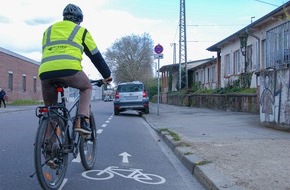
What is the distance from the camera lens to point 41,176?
4.31m

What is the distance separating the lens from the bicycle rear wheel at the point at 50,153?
4.33 metres

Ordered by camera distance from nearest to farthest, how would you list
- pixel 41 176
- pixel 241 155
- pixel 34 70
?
pixel 41 176 → pixel 241 155 → pixel 34 70

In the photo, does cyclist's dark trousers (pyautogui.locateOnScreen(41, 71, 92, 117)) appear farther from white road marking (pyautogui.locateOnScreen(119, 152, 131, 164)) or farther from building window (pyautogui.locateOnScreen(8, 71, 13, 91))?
building window (pyautogui.locateOnScreen(8, 71, 13, 91))

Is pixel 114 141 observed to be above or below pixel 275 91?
below

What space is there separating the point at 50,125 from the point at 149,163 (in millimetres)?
3001

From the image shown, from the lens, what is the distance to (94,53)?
16.8 feet

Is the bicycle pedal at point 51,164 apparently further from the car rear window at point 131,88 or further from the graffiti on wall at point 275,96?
the car rear window at point 131,88

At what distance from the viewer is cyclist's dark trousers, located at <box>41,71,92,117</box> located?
192 inches

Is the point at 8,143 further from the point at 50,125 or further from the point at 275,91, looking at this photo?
the point at 275,91

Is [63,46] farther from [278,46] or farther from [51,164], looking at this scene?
[278,46]

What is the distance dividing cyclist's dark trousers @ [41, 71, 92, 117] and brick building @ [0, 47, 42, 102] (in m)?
34.7

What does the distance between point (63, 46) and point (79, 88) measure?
583 millimetres

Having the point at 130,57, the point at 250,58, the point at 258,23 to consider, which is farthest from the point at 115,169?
the point at 130,57

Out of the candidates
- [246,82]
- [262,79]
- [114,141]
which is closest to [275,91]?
[262,79]
